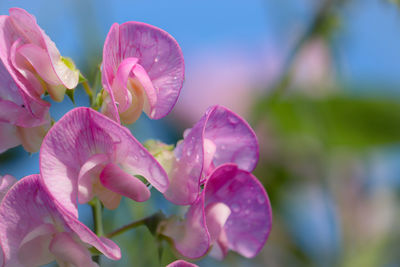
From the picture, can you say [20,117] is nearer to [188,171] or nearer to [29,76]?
[29,76]

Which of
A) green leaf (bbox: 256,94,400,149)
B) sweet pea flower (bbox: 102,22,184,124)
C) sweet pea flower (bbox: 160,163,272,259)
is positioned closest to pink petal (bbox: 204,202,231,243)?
sweet pea flower (bbox: 160,163,272,259)

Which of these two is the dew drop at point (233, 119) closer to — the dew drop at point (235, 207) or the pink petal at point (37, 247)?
the dew drop at point (235, 207)

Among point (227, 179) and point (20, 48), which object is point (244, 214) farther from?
point (20, 48)

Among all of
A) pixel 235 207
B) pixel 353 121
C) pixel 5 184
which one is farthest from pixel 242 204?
pixel 353 121

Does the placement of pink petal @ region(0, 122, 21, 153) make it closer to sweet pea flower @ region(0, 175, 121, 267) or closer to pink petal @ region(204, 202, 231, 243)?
sweet pea flower @ region(0, 175, 121, 267)

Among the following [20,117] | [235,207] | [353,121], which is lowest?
[353,121]

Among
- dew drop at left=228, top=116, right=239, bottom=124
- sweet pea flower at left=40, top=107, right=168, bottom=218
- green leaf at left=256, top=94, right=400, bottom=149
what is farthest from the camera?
green leaf at left=256, top=94, right=400, bottom=149

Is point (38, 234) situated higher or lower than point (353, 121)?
higher

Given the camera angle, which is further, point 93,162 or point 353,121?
point 353,121
